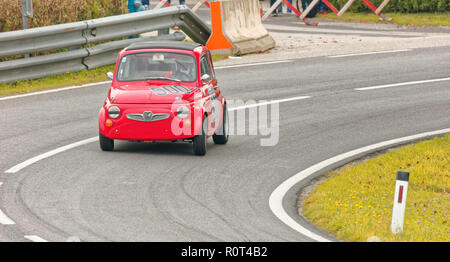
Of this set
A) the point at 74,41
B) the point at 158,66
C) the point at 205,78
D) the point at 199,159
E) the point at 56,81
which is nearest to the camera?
the point at 199,159

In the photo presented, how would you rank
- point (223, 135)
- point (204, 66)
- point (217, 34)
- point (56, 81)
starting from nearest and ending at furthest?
point (223, 135), point (204, 66), point (56, 81), point (217, 34)

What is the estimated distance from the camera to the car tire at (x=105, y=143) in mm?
12992

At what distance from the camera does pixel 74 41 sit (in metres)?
18.4

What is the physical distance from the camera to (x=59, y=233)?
Answer: 29.5 ft

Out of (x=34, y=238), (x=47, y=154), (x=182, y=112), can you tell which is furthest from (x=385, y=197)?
(x=47, y=154)

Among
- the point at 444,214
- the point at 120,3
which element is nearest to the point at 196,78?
the point at 444,214

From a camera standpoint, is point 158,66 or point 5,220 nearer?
point 5,220

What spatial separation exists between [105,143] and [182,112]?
4.22ft

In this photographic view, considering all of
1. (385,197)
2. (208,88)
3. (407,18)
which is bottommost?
(407,18)

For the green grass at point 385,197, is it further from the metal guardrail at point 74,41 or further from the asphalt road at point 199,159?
the metal guardrail at point 74,41

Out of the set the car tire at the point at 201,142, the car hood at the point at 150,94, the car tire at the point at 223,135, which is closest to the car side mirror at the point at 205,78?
the car hood at the point at 150,94

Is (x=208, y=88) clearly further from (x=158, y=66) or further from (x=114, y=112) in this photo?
(x=114, y=112)

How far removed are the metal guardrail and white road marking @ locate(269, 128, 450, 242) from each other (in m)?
7.27
